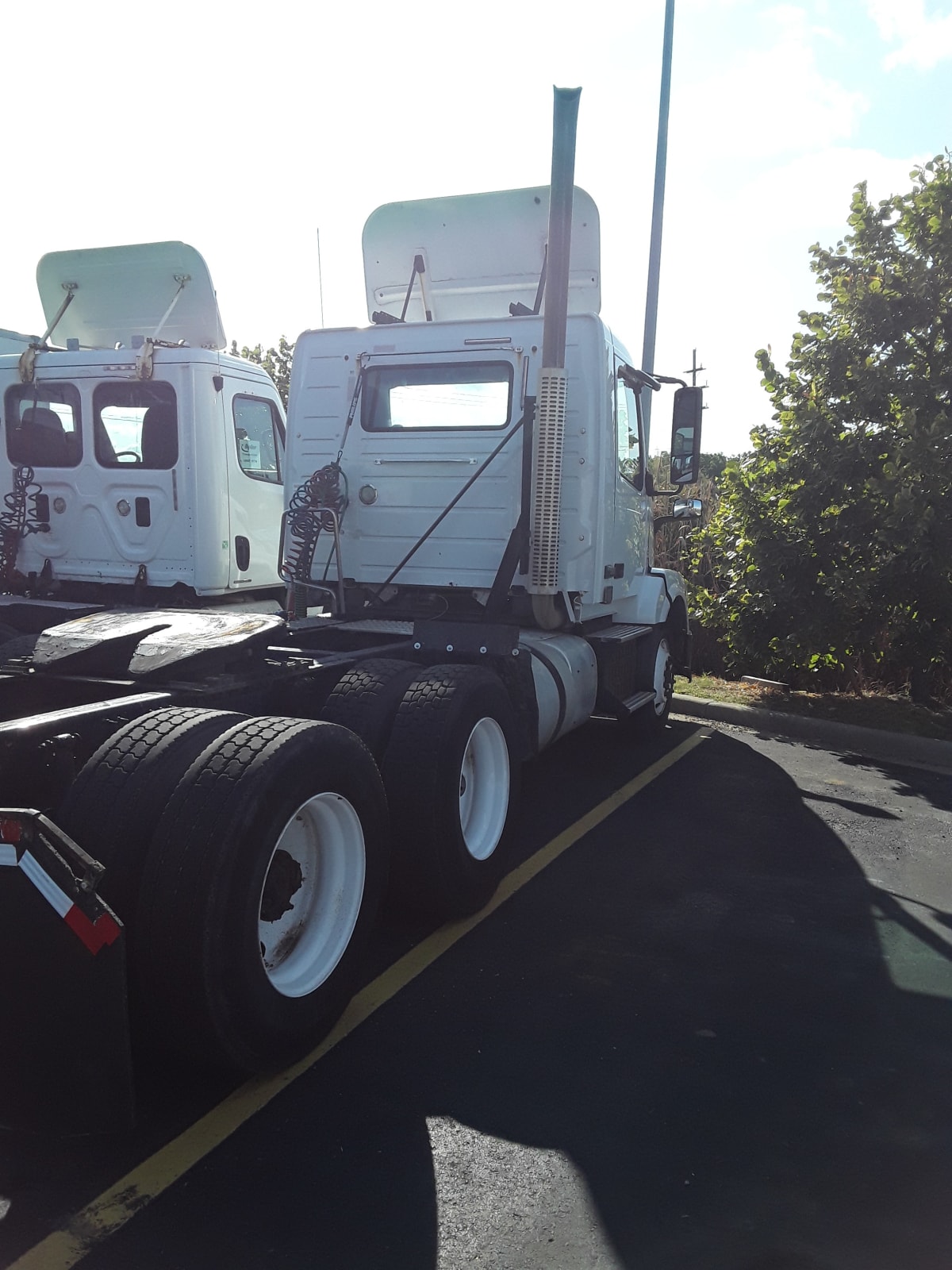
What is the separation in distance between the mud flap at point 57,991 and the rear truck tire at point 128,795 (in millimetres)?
304

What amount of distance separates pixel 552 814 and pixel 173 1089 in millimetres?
3362

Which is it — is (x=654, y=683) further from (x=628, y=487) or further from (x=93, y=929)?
(x=93, y=929)

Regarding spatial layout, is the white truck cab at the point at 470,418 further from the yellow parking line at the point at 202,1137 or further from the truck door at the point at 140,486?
the yellow parking line at the point at 202,1137

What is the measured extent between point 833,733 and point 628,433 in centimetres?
344

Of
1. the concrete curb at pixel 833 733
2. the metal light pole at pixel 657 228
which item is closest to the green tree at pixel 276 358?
the metal light pole at pixel 657 228

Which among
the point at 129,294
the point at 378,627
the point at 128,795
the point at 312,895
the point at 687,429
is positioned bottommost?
the point at 312,895

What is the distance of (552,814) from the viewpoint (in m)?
6.11

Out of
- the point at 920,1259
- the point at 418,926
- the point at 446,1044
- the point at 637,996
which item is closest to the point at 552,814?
the point at 418,926

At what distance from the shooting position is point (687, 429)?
289 inches

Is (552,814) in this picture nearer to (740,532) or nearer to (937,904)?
(937,904)

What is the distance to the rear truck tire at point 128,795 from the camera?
288 centimetres

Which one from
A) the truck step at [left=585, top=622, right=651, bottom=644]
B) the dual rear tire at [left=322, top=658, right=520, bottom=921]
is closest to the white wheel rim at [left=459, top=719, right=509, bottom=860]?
the dual rear tire at [left=322, top=658, right=520, bottom=921]

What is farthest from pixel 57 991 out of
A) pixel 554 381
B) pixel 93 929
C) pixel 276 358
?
pixel 276 358

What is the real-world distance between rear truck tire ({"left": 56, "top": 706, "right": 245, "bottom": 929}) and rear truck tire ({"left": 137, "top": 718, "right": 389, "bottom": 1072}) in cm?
6
